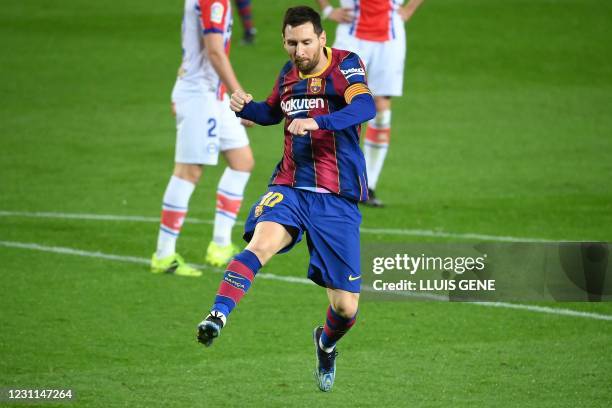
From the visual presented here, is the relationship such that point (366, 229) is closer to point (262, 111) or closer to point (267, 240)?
point (262, 111)

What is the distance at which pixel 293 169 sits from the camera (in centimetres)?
697

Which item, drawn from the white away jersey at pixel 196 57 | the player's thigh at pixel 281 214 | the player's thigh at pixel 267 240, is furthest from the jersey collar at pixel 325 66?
the white away jersey at pixel 196 57

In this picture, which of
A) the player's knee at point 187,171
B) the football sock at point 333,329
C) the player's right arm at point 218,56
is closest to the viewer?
the football sock at point 333,329

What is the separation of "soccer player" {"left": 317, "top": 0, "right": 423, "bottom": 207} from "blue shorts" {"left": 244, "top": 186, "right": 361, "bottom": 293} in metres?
5.30

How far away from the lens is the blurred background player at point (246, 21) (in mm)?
20328

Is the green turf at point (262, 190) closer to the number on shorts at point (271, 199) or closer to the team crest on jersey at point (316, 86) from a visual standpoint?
the number on shorts at point (271, 199)

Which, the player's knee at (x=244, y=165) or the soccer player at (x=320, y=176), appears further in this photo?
the player's knee at (x=244, y=165)

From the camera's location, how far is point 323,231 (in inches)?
268

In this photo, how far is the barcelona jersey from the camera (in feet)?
22.6

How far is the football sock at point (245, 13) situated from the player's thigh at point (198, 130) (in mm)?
10761

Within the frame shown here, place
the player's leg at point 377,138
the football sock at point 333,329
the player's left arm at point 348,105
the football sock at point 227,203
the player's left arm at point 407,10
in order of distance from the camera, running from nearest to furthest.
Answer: the player's left arm at point 348,105, the football sock at point 333,329, the football sock at point 227,203, the player's leg at point 377,138, the player's left arm at point 407,10

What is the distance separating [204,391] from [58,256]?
3.57m

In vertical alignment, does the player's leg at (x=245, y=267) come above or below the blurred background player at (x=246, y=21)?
above

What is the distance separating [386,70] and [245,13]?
8951mm
